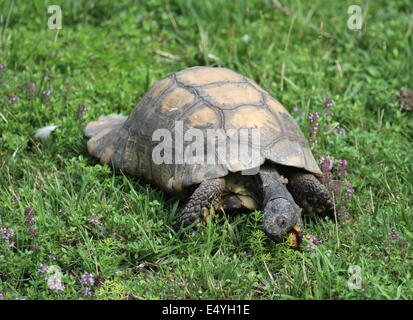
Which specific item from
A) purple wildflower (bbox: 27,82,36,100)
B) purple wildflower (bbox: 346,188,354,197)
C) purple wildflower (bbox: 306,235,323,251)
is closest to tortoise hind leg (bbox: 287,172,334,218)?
purple wildflower (bbox: 346,188,354,197)

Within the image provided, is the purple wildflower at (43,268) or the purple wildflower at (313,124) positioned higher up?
the purple wildflower at (313,124)

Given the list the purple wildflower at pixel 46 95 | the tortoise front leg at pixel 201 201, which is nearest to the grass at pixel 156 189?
the purple wildflower at pixel 46 95

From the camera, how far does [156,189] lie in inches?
193

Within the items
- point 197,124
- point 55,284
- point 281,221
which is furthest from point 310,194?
point 55,284

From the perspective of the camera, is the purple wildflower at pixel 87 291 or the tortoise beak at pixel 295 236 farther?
the tortoise beak at pixel 295 236

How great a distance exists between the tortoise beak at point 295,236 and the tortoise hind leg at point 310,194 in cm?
42

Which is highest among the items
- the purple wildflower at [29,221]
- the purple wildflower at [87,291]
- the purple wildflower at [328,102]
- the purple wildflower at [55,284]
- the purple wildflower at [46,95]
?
the purple wildflower at [46,95]

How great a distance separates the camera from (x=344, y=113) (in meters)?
5.98

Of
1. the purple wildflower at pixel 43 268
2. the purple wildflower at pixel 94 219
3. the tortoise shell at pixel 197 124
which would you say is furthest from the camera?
the tortoise shell at pixel 197 124

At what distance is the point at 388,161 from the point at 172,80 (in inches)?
74.6

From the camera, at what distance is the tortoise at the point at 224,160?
4.37 meters

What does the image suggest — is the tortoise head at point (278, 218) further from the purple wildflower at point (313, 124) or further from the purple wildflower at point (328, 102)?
the purple wildflower at point (328, 102)

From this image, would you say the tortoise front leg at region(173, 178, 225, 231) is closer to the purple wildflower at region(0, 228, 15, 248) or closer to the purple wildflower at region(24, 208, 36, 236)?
the purple wildflower at region(24, 208, 36, 236)
